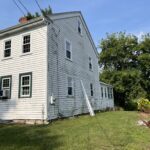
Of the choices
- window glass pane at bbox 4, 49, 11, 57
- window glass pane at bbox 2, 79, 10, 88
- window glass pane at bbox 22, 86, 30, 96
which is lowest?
window glass pane at bbox 22, 86, 30, 96

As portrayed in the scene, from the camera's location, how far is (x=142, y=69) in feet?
118

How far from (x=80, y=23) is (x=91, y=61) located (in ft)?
14.1

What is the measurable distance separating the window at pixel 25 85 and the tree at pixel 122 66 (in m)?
22.2

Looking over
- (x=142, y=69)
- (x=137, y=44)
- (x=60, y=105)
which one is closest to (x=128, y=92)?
(x=142, y=69)

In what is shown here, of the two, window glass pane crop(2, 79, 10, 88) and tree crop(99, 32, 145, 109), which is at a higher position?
tree crop(99, 32, 145, 109)

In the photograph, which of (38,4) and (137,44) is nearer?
(38,4)

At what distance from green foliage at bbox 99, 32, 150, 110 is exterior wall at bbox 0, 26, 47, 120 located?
872 inches

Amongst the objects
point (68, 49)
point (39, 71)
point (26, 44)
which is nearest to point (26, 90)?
point (39, 71)

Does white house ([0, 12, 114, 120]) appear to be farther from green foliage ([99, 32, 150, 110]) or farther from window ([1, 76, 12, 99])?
green foliage ([99, 32, 150, 110])

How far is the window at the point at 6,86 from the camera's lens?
13.9 metres

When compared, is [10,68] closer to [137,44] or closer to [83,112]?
[83,112]

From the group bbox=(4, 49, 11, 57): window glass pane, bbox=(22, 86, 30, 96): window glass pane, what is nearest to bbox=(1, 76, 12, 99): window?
bbox=(22, 86, 30, 96): window glass pane

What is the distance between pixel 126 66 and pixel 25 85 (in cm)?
2641

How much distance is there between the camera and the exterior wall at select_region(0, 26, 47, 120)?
498 inches
